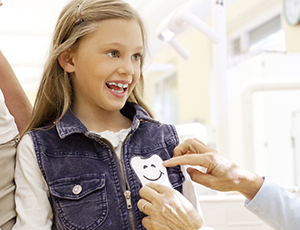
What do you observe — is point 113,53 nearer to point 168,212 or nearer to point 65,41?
point 65,41

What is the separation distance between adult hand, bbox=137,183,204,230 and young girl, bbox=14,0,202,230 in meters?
0.09

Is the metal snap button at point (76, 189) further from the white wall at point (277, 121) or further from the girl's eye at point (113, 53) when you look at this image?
the white wall at point (277, 121)

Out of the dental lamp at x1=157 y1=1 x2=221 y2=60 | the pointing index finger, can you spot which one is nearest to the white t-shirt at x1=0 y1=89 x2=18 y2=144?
the pointing index finger

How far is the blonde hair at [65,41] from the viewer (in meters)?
1.02

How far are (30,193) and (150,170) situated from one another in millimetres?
305

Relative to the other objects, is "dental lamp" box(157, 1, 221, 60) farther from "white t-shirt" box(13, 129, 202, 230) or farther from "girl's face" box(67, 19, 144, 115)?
"white t-shirt" box(13, 129, 202, 230)

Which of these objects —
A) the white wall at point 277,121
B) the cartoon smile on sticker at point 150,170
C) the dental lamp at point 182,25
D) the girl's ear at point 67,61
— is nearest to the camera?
the cartoon smile on sticker at point 150,170

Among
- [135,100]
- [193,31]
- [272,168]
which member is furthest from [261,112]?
[193,31]

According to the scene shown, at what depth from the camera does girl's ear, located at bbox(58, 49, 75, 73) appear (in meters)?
1.06

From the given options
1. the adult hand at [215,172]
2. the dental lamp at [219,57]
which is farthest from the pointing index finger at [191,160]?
the dental lamp at [219,57]

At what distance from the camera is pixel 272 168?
276 centimetres

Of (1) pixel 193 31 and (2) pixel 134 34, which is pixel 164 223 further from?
(1) pixel 193 31

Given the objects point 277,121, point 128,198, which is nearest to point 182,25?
point 128,198

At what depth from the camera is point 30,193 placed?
35.2 inches
